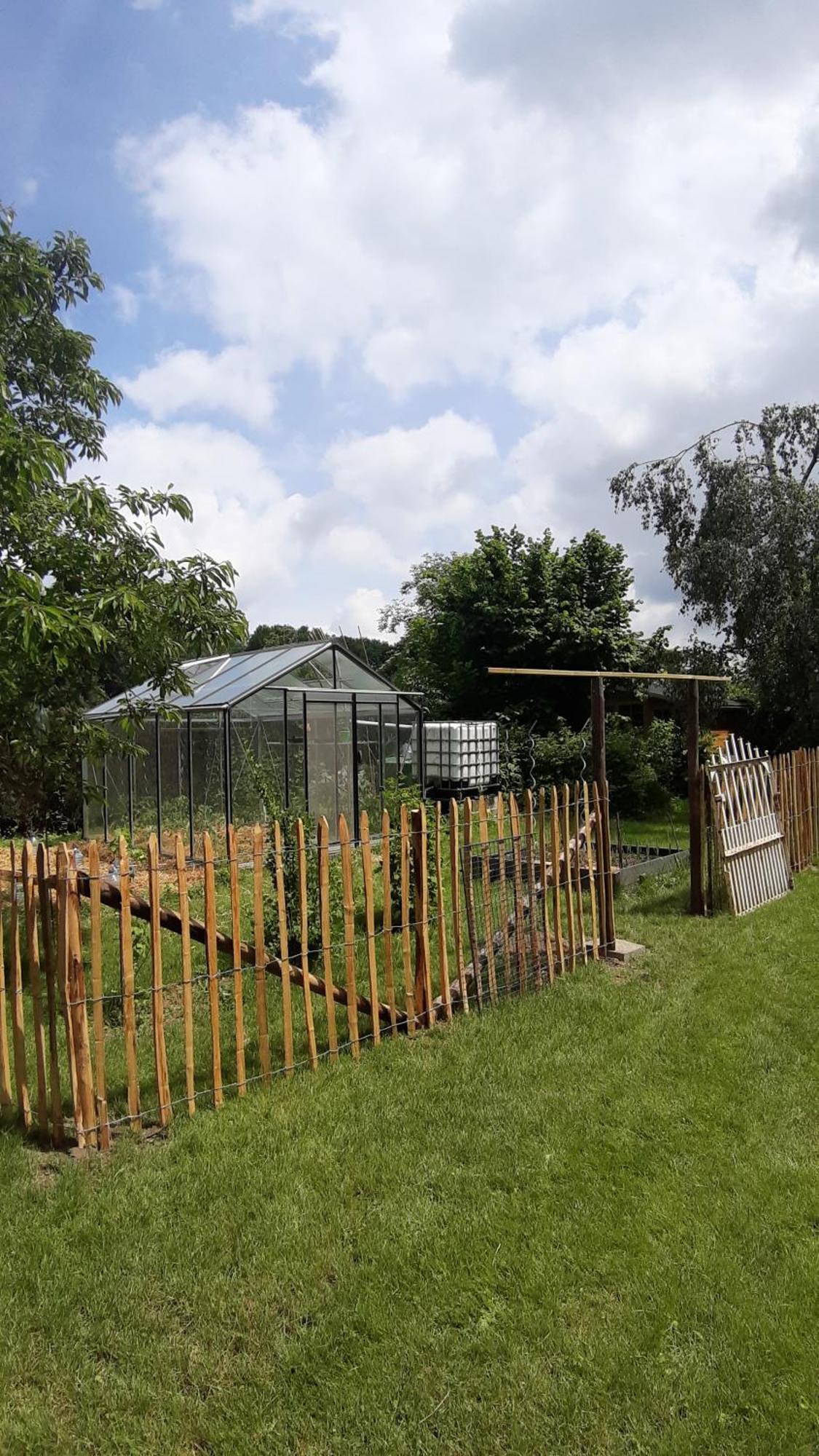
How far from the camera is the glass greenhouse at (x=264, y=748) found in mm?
12305

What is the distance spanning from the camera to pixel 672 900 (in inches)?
324

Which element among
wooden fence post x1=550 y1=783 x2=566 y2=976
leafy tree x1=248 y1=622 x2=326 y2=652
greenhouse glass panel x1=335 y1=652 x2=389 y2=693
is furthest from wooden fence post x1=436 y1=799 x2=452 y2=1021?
leafy tree x1=248 y1=622 x2=326 y2=652

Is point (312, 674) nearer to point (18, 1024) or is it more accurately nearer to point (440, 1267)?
point (18, 1024)

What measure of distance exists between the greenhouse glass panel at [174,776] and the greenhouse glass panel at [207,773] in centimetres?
17

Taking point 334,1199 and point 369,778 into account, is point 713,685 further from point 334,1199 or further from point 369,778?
point 334,1199

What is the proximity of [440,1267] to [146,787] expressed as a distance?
38.3 feet

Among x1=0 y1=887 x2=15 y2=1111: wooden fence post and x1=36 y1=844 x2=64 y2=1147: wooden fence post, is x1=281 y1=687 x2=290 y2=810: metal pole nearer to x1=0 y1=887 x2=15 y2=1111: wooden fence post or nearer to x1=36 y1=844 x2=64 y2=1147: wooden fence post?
x1=0 y1=887 x2=15 y2=1111: wooden fence post

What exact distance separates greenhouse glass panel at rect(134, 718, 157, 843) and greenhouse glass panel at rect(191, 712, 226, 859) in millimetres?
1044

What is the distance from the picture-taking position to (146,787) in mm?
13688

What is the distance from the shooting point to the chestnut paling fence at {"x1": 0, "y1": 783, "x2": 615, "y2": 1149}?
363 cm

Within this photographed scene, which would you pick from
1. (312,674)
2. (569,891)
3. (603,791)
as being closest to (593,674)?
(603,791)

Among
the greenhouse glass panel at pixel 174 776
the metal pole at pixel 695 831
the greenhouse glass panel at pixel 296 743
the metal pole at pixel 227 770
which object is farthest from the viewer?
the greenhouse glass panel at pixel 174 776

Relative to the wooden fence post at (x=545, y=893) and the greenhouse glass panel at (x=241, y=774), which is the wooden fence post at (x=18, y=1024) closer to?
the wooden fence post at (x=545, y=893)

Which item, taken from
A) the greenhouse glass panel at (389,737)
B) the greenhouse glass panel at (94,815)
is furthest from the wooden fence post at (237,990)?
the greenhouse glass panel at (94,815)
